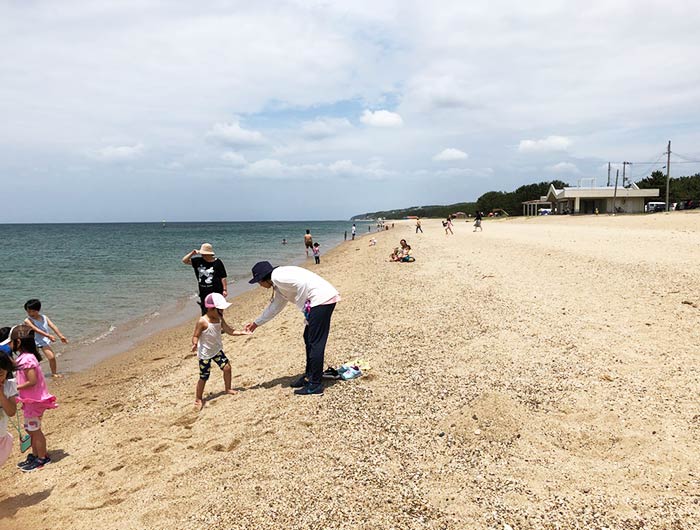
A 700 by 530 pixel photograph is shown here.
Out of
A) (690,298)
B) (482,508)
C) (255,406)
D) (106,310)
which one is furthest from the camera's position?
(106,310)

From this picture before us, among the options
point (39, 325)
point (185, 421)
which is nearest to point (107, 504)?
point (185, 421)

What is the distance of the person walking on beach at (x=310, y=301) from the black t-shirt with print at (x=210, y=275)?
2.45 metres

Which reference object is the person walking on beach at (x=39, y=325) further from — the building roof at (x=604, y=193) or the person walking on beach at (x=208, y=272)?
the building roof at (x=604, y=193)

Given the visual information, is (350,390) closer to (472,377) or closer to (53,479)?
(472,377)

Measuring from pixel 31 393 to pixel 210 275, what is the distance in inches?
134

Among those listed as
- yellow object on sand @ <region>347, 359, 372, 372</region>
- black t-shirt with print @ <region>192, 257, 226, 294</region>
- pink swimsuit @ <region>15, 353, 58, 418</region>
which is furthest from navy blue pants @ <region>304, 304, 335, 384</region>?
black t-shirt with print @ <region>192, 257, 226, 294</region>

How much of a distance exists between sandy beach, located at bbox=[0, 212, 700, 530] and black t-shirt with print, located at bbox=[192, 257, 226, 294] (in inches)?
53.1

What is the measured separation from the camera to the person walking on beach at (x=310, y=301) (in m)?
5.43

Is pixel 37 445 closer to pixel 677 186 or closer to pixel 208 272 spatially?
pixel 208 272

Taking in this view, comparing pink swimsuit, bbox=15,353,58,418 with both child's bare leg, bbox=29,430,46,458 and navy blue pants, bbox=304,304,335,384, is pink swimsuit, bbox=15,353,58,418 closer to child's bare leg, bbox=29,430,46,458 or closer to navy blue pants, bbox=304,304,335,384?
child's bare leg, bbox=29,430,46,458

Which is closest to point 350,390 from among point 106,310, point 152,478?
point 152,478

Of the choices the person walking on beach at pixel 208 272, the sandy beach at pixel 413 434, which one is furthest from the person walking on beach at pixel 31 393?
the person walking on beach at pixel 208 272

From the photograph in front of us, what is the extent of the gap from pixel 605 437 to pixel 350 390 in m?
2.71

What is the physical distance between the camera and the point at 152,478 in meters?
4.19
